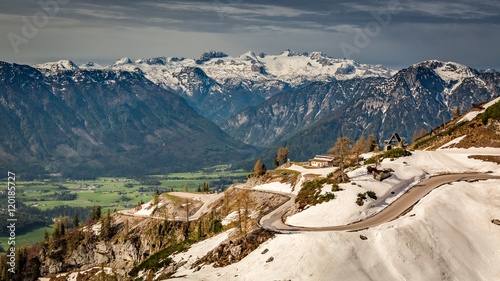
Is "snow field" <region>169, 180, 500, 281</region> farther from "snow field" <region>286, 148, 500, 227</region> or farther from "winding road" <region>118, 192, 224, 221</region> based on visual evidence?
"winding road" <region>118, 192, 224, 221</region>

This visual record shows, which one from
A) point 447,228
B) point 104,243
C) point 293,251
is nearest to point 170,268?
point 293,251

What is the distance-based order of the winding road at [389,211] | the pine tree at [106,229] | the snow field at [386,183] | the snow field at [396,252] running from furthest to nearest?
A: the pine tree at [106,229] < the snow field at [386,183] < the winding road at [389,211] < the snow field at [396,252]

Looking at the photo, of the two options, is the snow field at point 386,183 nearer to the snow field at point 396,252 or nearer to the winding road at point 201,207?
the snow field at point 396,252

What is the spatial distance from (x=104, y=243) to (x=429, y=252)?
124m

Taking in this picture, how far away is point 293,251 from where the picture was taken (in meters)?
56.4

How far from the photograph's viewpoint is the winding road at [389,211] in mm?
A: 66000

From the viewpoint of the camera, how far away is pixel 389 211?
70250 mm

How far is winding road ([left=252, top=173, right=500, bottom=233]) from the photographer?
66000 mm

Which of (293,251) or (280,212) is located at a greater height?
(293,251)

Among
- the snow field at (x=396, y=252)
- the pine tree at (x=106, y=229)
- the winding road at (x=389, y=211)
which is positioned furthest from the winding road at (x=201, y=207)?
the snow field at (x=396, y=252)

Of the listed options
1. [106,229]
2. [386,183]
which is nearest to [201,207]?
[106,229]

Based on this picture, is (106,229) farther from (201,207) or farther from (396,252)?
(396,252)

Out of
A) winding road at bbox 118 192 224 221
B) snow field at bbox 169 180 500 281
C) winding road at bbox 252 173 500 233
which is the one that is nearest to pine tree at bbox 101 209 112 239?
winding road at bbox 118 192 224 221

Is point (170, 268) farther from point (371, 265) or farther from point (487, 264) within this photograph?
point (487, 264)
